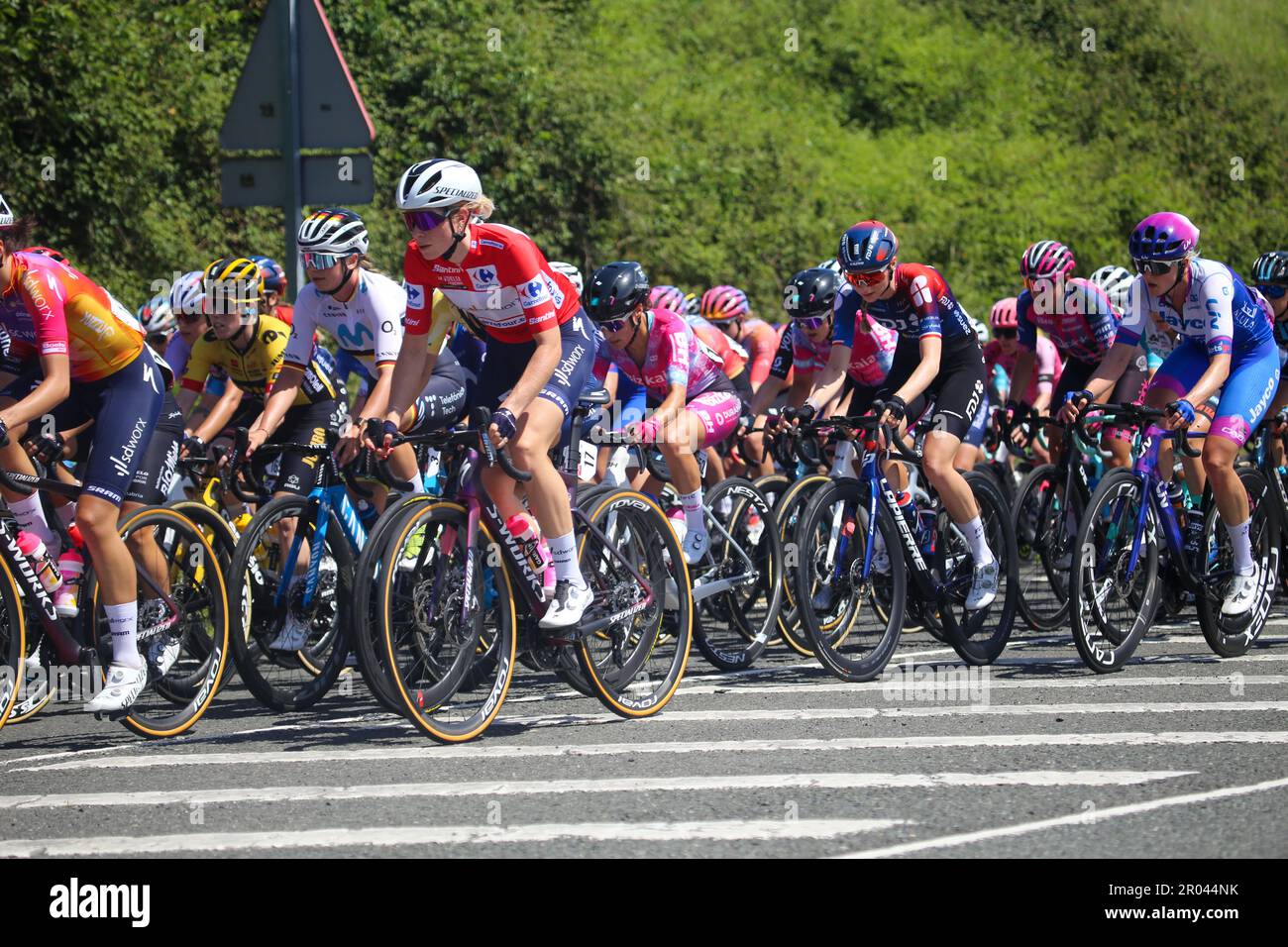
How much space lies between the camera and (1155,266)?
8.82 metres

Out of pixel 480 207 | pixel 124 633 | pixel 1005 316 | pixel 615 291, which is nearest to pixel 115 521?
pixel 124 633

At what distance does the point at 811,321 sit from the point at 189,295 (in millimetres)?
3806

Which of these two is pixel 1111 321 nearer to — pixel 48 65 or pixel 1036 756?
pixel 1036 756

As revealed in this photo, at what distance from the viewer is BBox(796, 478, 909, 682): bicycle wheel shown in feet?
26.9

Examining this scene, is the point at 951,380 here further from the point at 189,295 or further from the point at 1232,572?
the point at 189,295

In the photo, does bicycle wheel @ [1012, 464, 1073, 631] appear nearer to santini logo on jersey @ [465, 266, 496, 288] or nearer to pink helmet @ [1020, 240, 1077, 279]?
pink helmet @ [1020, 240, 1077, 279]

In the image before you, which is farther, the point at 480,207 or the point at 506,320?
the point at 506,320

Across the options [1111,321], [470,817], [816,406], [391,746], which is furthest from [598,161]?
[470,817]

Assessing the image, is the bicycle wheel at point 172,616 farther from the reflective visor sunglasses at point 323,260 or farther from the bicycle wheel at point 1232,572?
the bicycle wheel at point 1232,572

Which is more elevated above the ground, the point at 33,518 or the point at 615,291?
the point at 615,291

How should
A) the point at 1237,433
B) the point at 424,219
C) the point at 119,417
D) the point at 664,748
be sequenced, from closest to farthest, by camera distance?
the point at 664,748 < the point at 424,219 < the point at 119,417 < the point at 1237,433

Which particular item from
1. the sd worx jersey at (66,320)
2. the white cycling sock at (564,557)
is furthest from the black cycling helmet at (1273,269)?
the sd worx jersey at (66,320)

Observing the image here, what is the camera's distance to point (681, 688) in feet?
27.9
